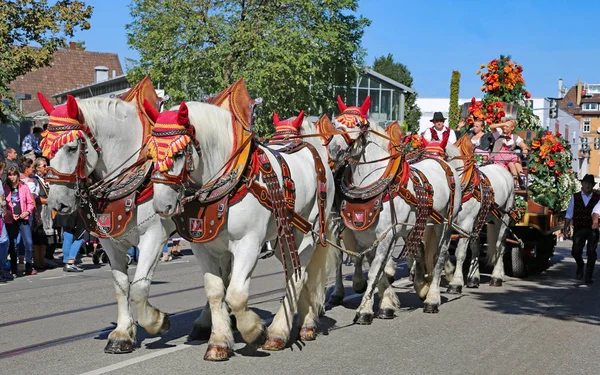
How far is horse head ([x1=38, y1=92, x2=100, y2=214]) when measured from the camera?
6.62 metres

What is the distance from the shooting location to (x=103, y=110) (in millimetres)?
7090

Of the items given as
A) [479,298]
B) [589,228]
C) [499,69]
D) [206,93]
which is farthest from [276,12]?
[479,298]

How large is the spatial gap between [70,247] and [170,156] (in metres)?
8.45

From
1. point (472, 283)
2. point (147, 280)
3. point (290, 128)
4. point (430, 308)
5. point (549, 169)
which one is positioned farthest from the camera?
point (549, 169)

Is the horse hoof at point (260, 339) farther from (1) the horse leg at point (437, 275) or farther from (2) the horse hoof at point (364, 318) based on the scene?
(1) the horse leg at point (437, 275)

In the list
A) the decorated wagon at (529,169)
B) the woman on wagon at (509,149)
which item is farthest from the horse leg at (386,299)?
the woman on wagon at (509,149)

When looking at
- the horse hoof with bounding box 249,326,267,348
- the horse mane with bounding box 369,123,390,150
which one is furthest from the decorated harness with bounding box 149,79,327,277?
the horse mane with bounding box 369,123,390,150

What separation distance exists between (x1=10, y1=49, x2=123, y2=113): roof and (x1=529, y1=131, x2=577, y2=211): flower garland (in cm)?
5041

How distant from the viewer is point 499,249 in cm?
1291

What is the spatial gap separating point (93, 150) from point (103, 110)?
1.33 ft

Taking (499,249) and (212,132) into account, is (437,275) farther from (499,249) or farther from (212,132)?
(212,132)

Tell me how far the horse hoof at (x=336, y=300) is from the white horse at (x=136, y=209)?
3.26m

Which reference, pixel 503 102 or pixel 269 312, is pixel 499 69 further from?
pixel 269 312

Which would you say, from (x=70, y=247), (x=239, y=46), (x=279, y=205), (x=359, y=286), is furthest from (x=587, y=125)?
(x=279, y=205)
